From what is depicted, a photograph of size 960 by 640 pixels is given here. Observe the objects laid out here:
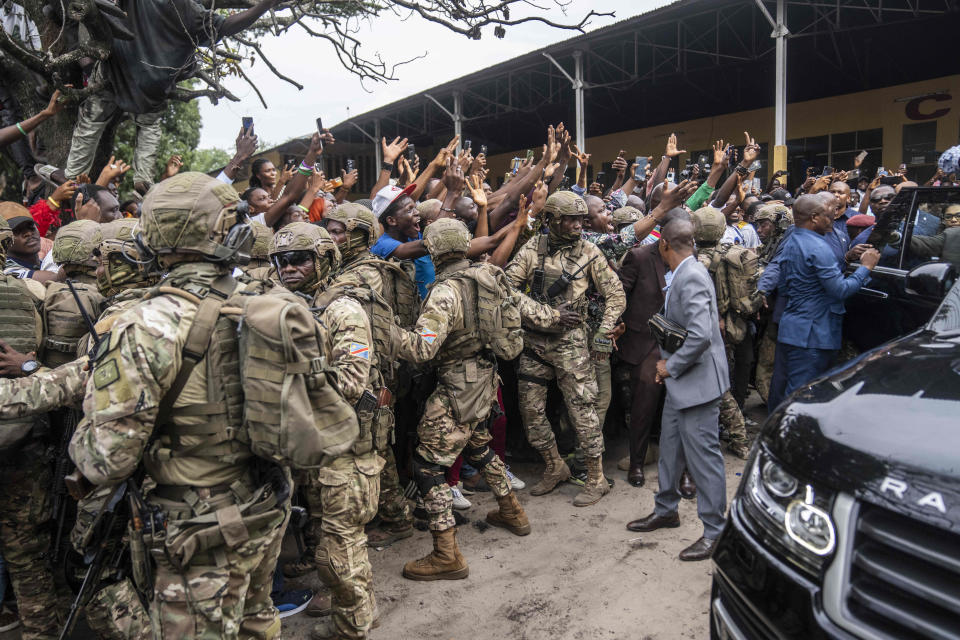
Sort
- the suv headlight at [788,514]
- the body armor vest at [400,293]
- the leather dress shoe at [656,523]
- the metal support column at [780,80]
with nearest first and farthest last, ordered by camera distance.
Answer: the suv headlight at [788,514], the body armor vest at [400,293], the leather dress shoe at [656,523], the metal support column at [780,80]

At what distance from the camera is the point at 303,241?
3404mm

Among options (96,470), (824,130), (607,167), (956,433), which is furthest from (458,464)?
(607,167)

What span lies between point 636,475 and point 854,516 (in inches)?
147

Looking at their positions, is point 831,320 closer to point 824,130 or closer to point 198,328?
point 198,328

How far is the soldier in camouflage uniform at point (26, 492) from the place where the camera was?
9.91ft

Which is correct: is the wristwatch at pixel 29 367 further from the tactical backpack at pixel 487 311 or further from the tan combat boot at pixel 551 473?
the tan combat boot at pixel 551 473

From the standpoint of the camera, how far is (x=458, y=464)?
16.9ft

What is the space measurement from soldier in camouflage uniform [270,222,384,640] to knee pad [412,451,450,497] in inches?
26.7

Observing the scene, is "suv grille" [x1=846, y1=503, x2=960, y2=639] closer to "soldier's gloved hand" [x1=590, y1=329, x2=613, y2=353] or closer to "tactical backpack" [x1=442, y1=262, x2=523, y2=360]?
"tactical backpack" [x1=442, y1=262, x2=523, y2=360]

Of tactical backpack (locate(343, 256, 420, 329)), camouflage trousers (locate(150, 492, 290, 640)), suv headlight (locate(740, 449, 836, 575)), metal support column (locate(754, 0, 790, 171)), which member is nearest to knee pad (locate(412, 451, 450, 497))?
tactical backpack (locate(343, 256, 420, 329))

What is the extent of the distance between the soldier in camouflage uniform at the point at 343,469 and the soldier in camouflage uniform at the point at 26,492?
1.17m

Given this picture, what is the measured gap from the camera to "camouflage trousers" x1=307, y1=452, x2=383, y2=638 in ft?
10.8

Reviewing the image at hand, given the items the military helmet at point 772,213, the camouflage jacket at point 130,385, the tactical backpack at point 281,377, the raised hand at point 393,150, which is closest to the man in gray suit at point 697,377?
the tactical backpack at point 281,377

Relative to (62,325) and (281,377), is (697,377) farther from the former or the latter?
(62,325)
